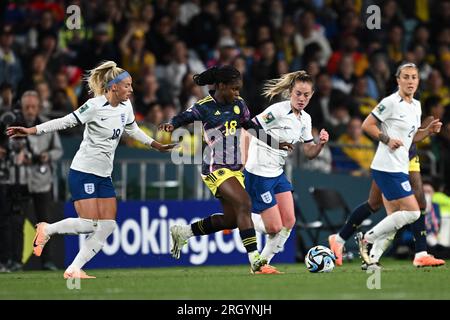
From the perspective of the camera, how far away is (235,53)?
830 inches

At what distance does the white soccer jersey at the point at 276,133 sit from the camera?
1430cm

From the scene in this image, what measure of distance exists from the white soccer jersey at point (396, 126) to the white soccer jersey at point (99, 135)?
299 cm

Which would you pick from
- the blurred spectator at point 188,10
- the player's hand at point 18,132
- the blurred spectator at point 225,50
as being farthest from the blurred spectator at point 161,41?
the player's hand at point 18,132

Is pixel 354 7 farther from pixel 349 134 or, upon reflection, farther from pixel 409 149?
pixel 409 149

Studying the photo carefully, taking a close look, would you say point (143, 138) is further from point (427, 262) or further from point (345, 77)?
point (345, 77)

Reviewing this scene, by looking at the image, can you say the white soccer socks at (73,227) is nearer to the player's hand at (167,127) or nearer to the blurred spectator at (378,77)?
the player's hand at (167,127)

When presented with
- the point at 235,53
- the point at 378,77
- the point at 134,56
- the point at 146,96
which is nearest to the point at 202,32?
the point at 235,53

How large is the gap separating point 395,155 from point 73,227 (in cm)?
371

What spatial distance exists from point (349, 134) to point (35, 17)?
568cm

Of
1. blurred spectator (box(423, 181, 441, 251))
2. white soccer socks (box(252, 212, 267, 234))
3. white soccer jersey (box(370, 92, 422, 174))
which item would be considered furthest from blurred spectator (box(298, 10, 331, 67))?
white soccer jersey (box(370, 92, 422, 174))

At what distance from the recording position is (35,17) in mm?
20969

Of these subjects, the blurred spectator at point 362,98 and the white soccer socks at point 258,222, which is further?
the blurred spectator at point 362,98

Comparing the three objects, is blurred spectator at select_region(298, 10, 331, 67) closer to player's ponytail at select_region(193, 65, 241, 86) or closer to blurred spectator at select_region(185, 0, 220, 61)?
blurred spectator at select_region(185, 0, 220, 61)

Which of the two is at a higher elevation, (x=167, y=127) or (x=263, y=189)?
(x=167, y=127)
